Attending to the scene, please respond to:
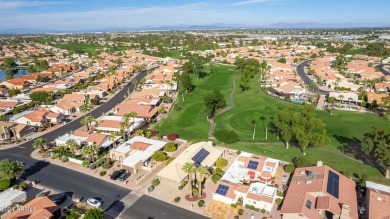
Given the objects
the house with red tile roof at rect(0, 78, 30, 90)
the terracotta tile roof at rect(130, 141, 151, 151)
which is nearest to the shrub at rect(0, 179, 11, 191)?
the terracotta tile roof at rect(130, 141, 151, 151)

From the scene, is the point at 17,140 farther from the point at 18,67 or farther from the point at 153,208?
the point at 18,67

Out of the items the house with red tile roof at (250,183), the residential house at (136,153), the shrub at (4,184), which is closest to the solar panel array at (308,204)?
the house with red tile roof at (250,183)

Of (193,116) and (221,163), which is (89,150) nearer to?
(221,163)

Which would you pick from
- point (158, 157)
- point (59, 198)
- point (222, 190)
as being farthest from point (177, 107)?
point (59, 198)

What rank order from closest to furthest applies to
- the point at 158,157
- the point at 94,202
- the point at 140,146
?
the point at 94,202, the point at 158,157, the point at 140,146

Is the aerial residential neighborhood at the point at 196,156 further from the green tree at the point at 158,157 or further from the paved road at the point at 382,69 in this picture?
the paved road at the point at 382,69

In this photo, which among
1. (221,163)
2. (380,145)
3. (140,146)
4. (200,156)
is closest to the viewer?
(380,145)

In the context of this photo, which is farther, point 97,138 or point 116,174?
point 97,138
